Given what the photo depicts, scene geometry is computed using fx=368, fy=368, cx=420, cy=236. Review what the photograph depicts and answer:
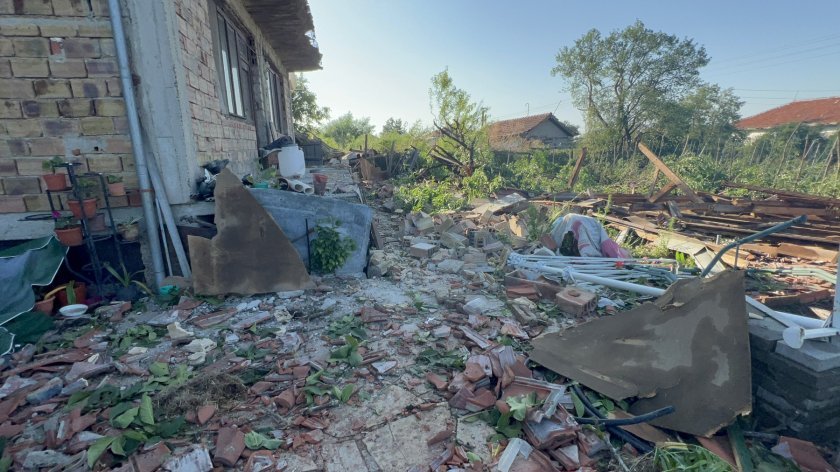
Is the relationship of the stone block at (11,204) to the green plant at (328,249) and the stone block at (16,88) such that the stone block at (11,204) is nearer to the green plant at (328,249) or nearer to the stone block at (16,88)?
the stone block at (16,88)

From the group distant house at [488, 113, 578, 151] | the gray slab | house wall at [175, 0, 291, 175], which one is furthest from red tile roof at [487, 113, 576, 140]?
the gray slab

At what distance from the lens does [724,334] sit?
7.68 feet

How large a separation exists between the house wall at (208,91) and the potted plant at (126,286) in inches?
55.5

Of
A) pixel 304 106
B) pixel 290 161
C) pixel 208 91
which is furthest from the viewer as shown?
pixel 304 106

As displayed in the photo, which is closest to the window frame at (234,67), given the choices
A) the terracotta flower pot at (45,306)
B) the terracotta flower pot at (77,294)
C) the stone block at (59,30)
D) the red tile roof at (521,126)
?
the stone block at (59,30)

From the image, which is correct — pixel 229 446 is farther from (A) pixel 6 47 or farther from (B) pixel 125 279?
(A) pixel 6 47

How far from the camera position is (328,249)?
14.1 feet

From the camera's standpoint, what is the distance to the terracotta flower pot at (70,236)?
336 centimetres

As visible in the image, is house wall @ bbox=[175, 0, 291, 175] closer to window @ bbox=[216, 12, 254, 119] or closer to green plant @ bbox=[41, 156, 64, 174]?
window @ bbox=[216, 12, 254, 119]

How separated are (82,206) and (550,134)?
105 feet

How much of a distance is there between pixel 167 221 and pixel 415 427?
3.35 meters

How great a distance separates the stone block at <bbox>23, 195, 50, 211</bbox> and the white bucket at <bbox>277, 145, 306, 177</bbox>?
3.17 meters

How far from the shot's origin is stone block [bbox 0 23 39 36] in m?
3.27

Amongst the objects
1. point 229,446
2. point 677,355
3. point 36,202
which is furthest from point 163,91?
point 677,355
